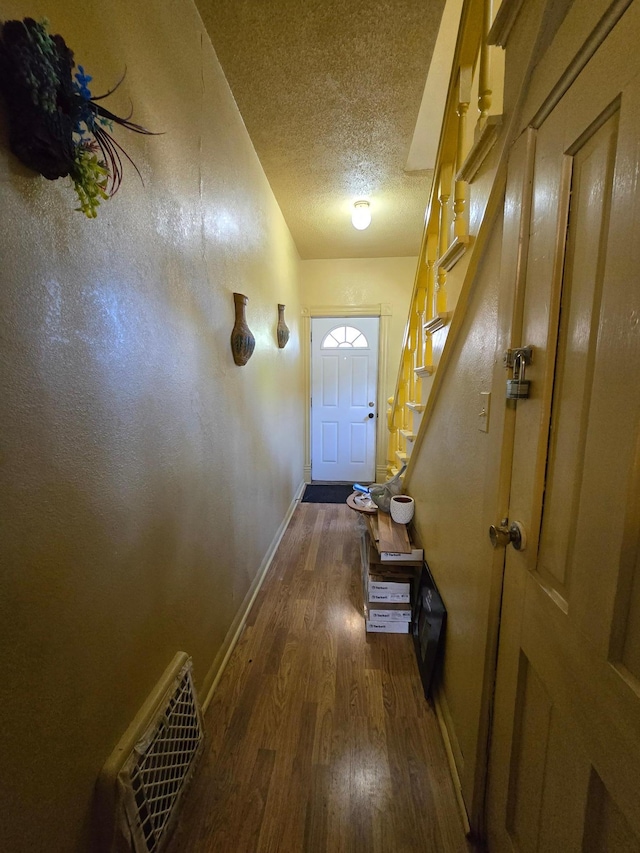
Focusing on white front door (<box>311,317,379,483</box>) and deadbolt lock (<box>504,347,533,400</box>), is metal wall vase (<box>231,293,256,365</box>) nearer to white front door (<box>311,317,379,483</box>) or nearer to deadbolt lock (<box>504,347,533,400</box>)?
deadbolt lock (<box>504,347,533,400</box>)

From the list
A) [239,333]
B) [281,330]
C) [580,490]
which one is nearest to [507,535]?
[580,490]

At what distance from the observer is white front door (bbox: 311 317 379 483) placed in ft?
12.7

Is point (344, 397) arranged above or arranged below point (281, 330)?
below

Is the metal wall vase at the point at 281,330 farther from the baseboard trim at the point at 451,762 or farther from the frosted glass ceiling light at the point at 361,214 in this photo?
the baseboard trim at the point at 451,762

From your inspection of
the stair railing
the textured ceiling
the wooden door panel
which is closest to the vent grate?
the wooden door panel

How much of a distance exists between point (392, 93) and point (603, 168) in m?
1.61

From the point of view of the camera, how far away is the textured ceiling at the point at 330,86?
4.13 ft

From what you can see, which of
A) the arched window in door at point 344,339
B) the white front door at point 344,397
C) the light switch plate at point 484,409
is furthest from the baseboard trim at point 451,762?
the arched window in door at point 344,339

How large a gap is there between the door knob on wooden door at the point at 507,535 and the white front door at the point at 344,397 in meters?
3.16

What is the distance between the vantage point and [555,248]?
0.63m

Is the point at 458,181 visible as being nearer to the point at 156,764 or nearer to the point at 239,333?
the point at 239,333

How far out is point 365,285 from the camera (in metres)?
3.75

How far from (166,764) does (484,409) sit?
1367 millimetres

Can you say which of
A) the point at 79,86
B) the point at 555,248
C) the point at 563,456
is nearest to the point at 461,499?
the point at 563,456
